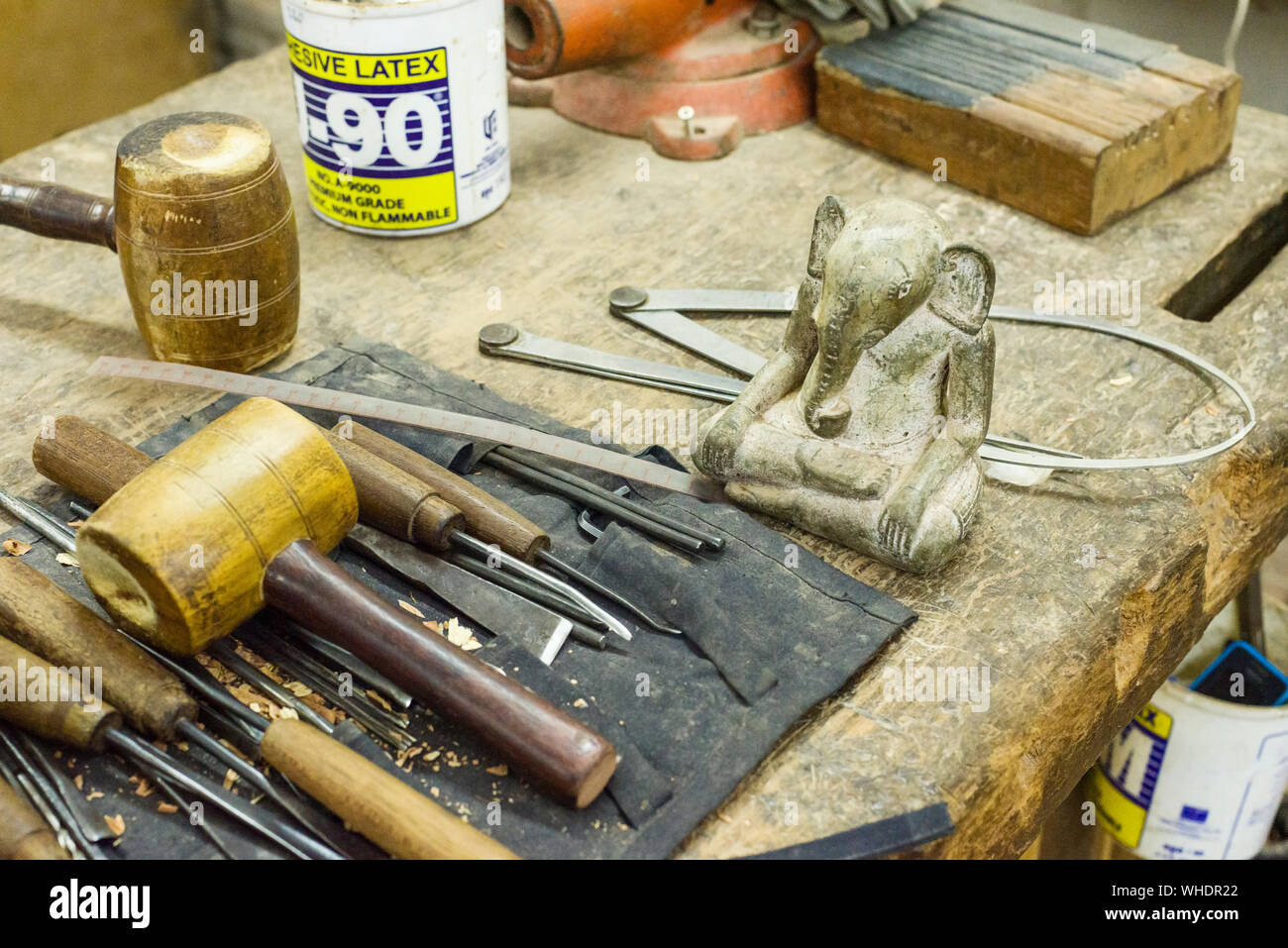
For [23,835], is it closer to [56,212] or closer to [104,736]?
[104,736]

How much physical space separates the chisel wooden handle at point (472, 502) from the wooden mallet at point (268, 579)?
13 centimetres

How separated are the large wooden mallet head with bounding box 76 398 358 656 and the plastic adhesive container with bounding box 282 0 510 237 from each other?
0.57 metres

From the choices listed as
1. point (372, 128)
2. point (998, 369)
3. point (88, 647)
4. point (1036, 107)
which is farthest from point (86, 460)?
point (1036, 107)

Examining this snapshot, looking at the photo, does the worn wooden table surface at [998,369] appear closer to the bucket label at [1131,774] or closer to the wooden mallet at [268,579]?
the wooden mallet at [268,579]

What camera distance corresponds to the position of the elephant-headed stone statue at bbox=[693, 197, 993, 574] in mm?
983

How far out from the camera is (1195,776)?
144 centimetres

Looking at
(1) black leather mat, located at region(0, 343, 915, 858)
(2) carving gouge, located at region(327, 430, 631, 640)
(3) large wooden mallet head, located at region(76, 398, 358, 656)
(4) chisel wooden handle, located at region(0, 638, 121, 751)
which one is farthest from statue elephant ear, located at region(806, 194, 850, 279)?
(4) chisel wooden handle, located at region(0, 638, 121, 751)

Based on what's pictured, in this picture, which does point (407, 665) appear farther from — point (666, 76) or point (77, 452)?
point (666, 76)

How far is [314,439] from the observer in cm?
98

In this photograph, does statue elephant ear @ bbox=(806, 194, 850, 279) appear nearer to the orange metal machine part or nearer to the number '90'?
the number '90'

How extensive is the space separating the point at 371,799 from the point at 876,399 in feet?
1.77

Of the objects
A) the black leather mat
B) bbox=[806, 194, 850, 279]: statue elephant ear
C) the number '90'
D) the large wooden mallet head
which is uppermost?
bbox=[806, 194, 850, 279]: statue elephant ear

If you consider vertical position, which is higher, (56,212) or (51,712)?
(56,212)

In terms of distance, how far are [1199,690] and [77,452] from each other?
1266 millimetres
